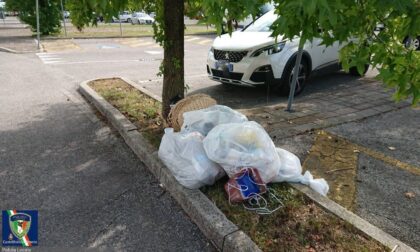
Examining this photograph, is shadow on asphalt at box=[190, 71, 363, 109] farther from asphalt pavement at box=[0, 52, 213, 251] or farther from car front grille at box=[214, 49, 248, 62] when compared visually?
asphalt pavement at box=[0, 52, 213, 251]

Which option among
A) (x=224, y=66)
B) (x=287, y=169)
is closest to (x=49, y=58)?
(x=224, y=66)

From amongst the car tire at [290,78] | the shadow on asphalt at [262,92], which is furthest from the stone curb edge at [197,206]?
the car tire at [290,78]

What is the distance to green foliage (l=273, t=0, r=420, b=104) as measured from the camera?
1823 millimetres

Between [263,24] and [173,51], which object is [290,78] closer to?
[263,24]

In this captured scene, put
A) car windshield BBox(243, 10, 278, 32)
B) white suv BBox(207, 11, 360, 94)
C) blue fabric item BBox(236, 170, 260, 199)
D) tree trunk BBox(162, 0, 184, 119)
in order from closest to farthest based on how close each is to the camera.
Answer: blue fabric item BBox(236, 170, 260, 199) → tree trunk BBox(162, 0, 184, 119) → white suv BBox(207, 11, 360, 94) → car windshield BBox(243, 10, 278, 32)

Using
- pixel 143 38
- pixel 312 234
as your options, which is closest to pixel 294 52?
pixel 312 234

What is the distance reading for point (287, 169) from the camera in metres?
3.09

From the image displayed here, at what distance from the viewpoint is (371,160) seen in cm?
394

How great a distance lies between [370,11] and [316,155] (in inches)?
89.0

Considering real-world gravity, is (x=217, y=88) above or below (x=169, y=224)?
above

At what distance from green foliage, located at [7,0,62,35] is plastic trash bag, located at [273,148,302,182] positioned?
17206 millimetres

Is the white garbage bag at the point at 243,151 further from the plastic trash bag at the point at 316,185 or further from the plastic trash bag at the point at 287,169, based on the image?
the plastic trash bag at the point at 316,185

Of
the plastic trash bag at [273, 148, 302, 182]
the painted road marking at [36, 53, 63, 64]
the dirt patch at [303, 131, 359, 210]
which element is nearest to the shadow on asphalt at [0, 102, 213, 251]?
the plastic trash bag at [273, 148, 302, 182]

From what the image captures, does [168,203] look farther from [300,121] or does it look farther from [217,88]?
[217,88]
